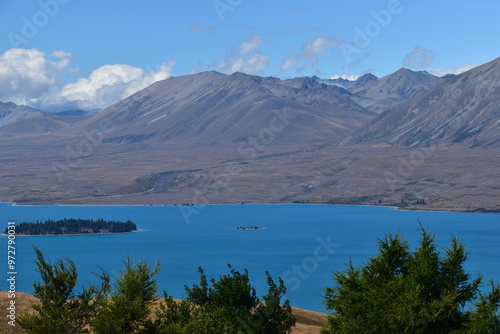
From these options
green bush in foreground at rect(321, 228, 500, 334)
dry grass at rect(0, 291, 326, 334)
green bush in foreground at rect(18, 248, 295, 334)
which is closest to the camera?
green bush in foreground at rect(18, 248, 295, 334)

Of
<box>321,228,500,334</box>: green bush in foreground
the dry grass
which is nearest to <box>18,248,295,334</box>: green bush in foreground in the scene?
the dry grass

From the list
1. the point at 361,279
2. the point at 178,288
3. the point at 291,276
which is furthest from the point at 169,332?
the point at 291,276

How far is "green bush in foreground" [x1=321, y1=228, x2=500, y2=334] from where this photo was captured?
1348 inches

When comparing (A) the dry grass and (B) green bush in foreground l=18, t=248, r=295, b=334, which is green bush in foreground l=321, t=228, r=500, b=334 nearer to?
(B) green bush in foreground l=18, t=248, r=295, b=334

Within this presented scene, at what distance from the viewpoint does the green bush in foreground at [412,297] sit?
34.2 m

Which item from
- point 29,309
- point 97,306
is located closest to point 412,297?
point 97,306

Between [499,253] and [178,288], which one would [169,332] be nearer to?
[178,288]

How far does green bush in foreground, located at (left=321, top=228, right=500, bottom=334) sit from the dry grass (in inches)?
382

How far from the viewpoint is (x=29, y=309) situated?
50.0 meters

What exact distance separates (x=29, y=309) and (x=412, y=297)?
28863 mm

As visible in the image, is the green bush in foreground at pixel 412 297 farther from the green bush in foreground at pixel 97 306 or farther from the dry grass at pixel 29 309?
the dry grass at pixel 29 309

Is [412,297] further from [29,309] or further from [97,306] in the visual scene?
[29,309]

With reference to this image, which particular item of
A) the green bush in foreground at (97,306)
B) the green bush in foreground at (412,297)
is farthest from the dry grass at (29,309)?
the green bush in foreground at (412,297)

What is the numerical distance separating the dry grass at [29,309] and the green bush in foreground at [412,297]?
9.70m
